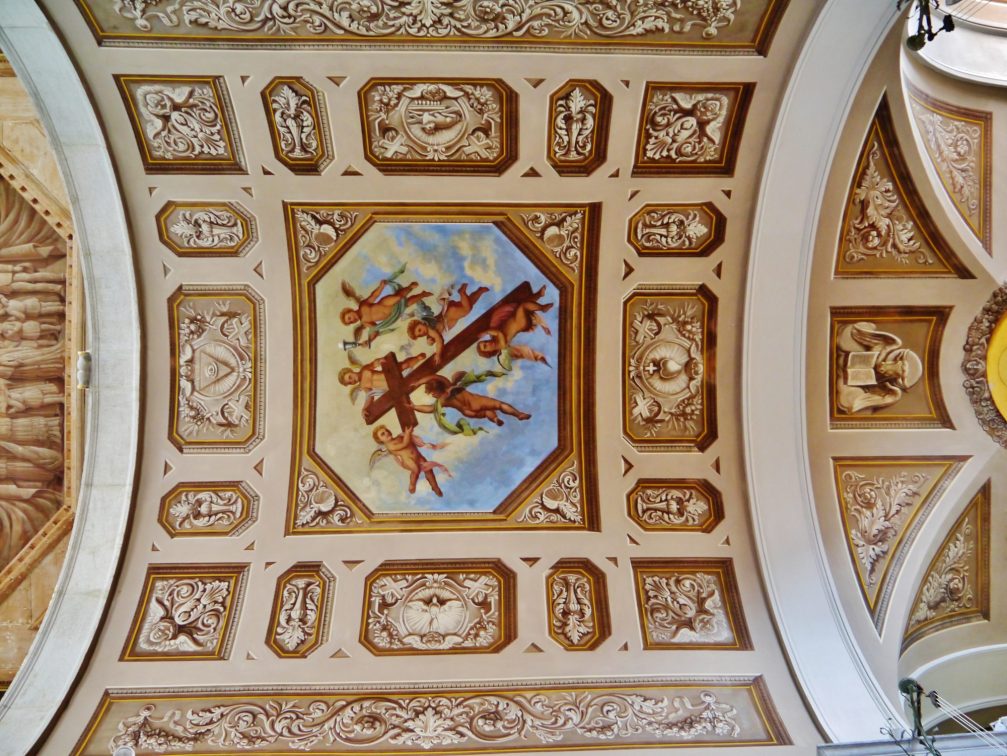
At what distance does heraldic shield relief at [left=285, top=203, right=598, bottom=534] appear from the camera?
852cm

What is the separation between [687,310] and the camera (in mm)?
8555

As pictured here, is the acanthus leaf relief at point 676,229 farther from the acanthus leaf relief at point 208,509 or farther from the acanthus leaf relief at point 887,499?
the acanthus leaf relief at point 208,509

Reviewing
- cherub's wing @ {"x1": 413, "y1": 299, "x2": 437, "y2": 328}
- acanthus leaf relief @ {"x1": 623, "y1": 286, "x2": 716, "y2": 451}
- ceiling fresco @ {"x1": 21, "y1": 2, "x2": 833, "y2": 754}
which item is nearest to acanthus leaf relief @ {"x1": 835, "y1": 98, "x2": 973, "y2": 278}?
ceiling fresco @ {"x1": 21, "y1": 2, "x2": 833, "y2": 754}

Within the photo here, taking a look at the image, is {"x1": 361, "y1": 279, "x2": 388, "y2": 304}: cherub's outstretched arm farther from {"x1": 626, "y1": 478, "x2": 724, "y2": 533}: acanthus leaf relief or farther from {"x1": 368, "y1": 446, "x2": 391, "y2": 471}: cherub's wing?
{"x1": 626, "y1": 478, "x2": 724, "y2": 533}: acanthus leaf relief

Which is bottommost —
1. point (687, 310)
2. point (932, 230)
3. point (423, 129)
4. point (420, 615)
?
point (420, 615)

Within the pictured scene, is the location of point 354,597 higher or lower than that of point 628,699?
higher

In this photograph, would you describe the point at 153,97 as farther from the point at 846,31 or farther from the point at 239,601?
the point at 846,31

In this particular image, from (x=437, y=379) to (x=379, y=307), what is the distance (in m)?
1.20

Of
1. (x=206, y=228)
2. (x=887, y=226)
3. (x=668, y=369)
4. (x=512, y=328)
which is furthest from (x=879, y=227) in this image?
(x=206, y=228)

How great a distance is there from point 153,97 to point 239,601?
231 inches

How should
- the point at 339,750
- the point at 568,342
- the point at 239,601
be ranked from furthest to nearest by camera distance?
the point at 568,342
the point at 239,601
the point at 339,750

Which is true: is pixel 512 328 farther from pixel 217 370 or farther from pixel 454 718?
pixel 454 718

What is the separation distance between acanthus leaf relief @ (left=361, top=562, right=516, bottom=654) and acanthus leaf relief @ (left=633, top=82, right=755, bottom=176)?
5347mm

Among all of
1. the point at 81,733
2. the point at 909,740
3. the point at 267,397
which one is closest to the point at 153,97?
the point at 267,397
